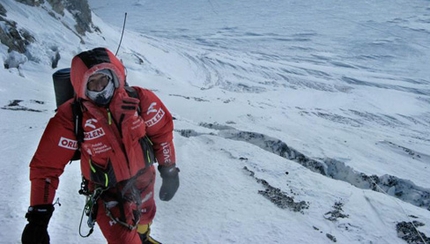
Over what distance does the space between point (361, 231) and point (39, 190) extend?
331 centimetres

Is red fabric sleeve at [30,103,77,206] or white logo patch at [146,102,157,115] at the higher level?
white logo patch at [146,102,157,115]

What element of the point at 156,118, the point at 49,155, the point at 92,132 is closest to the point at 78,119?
the point at 92,132

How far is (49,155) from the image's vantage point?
2.17 m

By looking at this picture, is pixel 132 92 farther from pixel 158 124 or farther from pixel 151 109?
pixel 158 124

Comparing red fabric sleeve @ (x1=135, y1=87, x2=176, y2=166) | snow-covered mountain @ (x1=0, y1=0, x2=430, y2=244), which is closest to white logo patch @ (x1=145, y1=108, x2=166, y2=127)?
red fabric sleeve @ (x1=135, y1=87, x2=176, y2=166)

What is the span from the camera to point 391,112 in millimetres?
19297

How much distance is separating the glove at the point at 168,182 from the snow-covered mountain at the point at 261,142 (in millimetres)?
786

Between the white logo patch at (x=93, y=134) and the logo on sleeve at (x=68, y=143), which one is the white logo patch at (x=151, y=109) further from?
the logo on sleeve at (x=68, y=143)

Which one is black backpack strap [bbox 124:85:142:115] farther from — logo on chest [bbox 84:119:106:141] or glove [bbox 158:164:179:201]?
glove [bbox 158:164:179:201]

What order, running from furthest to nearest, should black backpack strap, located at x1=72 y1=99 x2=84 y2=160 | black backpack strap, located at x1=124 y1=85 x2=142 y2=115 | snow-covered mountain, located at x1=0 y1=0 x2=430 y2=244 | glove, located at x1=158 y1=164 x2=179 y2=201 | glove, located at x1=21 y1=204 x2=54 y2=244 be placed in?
snow-covered mountain, located at x1=0 y1=0 x2=430 y2=244 < glove, located at x1=158 y1=164 x2=179 y2=201 < black backpack strap, located at x1=124 y1=85 x2=142 y2=115 < black backpack strap, located at x1=72 y1=99 x2=84 y2=160 < glove, located at x1=21 y1=204 x2=54 y2=244

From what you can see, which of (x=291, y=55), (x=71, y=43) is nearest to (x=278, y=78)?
(x=291, y=55)

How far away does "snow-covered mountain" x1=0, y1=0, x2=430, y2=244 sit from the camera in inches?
146

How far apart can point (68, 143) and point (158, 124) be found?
2.09 ft

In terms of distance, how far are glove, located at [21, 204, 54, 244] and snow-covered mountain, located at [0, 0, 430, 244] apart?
935 millimetres
